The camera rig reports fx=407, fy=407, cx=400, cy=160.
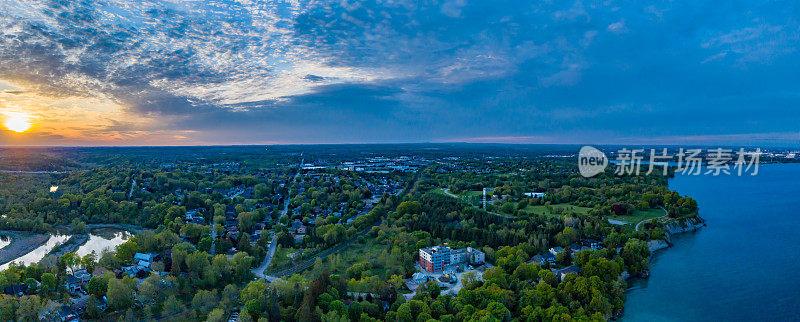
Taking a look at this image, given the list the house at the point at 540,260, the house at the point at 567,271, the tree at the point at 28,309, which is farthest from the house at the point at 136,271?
the house at the point at 567,271

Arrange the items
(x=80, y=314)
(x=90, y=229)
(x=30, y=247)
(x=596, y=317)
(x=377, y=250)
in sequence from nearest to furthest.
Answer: (x=596, y=317), (x=80, y=314), (x=377, y=250), (x=30, y=247), (x=90, y=229)

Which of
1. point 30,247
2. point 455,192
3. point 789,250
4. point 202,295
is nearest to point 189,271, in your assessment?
point 202,295

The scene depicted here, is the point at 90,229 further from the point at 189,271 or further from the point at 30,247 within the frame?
the point at 189,271

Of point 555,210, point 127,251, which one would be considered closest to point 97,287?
point 127,251

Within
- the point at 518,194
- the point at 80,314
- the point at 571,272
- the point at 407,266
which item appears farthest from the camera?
the point at 518,194

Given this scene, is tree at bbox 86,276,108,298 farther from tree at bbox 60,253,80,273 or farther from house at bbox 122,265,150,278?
tree at bbox 60,253,80,273

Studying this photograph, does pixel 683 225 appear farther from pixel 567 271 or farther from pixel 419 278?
pixel 419 278

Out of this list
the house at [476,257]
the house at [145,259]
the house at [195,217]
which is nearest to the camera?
the house at [145,259]

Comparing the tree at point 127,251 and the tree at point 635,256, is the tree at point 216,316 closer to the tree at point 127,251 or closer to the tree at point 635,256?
the tree at point 127,251
